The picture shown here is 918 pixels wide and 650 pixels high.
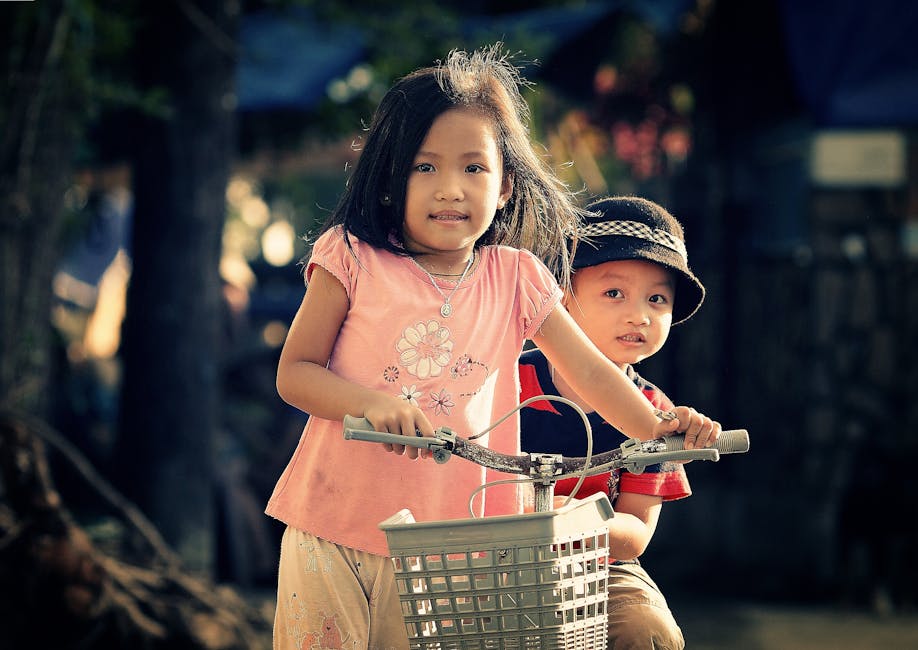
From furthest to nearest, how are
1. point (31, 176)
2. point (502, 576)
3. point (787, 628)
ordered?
point (787, 628) → point (31, 176) → point (502, 576)

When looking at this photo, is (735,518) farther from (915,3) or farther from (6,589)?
(6,589)

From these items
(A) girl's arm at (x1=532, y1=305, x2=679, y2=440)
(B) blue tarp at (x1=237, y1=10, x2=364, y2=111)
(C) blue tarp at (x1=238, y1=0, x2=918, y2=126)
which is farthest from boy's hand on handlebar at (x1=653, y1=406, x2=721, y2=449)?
(B) blue tarp at (x1=237, y1=10, x2=364, y2=111)

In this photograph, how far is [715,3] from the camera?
10695 mm

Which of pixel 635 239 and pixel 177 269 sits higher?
pixel 177 269

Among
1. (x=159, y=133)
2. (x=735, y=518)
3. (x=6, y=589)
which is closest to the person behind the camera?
(x=6, y=589)

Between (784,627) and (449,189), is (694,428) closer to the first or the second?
(449,189)

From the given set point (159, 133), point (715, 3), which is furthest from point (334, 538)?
point (715, 3)

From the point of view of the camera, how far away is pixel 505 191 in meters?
3.10

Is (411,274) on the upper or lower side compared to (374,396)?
upper

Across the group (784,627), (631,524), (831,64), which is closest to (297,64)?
(831,64)

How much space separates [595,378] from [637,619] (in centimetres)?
51

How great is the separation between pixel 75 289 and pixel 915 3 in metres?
14.6

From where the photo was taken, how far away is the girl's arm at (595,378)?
9.68 feet

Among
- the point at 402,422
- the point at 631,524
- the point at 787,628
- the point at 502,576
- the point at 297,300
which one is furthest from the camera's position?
the point at 297,300
